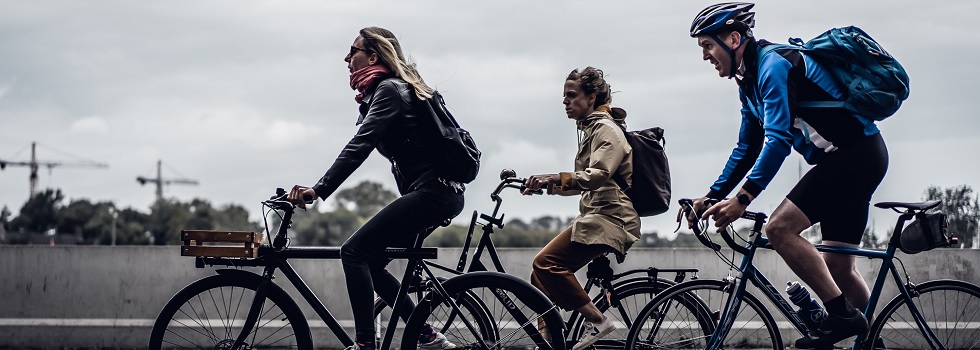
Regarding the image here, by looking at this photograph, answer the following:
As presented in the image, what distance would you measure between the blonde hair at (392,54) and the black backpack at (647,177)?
1117 millimetres

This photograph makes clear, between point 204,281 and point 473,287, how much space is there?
138cm

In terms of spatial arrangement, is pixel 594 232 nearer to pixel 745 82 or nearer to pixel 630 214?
pixel 630 214

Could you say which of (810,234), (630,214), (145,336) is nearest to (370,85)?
(630,214)

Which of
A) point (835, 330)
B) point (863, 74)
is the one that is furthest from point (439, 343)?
point (863, 74)

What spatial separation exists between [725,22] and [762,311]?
139cm

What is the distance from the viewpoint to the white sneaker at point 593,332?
6.27 meters

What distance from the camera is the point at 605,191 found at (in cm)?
636

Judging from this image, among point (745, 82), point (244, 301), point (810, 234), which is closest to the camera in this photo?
point (745, 82)

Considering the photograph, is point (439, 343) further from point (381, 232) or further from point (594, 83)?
point (594, 83)

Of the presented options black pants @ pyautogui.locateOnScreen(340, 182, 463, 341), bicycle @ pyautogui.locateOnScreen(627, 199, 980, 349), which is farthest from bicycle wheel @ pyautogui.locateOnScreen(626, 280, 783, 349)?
black pants @ pyautogui.locateOnScreen(340, 182, 463, 341)

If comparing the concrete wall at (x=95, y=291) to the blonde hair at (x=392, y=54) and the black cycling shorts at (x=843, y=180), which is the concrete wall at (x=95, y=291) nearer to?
the blonde hair at (x=392, y=54)

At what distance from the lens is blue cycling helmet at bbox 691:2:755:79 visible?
18.9 ft

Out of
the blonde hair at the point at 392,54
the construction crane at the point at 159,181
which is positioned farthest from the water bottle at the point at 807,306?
the construction crane at the point at 159,181

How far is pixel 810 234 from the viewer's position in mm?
6934
